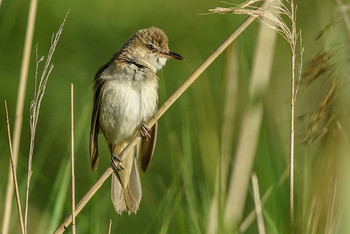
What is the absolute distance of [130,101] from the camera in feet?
12.0

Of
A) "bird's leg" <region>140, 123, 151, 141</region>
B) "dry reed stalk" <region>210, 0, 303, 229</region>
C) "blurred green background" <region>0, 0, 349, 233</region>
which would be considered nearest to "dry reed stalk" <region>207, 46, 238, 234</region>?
"blurred green background" <region>0, 0, 349, 233</region>

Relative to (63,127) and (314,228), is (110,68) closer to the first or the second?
(314,228)

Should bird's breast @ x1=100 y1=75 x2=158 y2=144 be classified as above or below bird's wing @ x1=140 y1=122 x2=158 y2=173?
above

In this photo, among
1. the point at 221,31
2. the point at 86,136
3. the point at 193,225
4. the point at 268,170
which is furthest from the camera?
the point at 221,31

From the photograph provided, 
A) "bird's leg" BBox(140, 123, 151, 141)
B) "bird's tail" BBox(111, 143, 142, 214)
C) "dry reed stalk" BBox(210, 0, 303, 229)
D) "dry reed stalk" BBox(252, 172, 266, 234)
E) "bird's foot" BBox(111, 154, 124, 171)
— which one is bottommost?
"bird's tail" BBox(111, 143, 142, 214)

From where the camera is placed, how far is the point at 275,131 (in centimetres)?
212

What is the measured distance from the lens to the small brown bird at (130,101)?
11.7 ft

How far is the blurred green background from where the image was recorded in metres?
2.15

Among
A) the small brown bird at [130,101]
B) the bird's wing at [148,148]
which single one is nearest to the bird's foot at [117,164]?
the small brown bird at [130,101]

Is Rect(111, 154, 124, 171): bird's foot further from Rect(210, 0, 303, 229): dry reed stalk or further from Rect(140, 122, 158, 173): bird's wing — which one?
Rect(210, 0, 303, 229): dry reed stalk

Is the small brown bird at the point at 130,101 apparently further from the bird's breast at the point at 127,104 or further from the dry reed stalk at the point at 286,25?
the dry reed stalk at the point at 286,25

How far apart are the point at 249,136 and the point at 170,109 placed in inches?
51.2

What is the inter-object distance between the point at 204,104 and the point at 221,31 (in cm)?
620

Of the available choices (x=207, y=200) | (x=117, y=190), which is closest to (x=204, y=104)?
(x=207, y=200)
